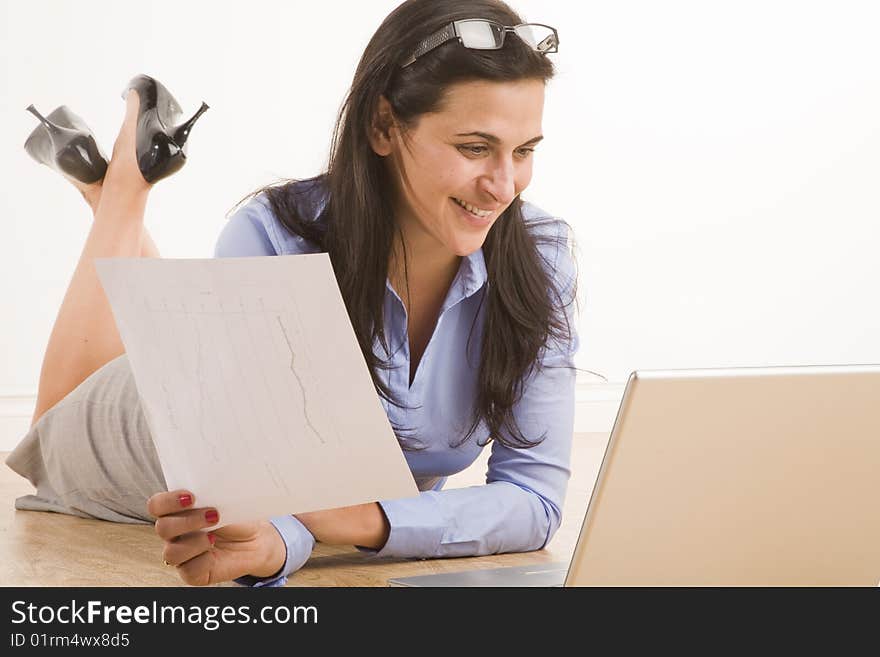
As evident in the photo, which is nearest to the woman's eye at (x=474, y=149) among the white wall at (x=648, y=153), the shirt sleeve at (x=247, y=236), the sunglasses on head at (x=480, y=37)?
the sunglasses on head at (x=480, y=37)

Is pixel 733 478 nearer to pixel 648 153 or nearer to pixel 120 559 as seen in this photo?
pixel 120 559

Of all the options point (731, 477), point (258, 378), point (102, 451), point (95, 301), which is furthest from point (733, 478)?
point (95, 301)

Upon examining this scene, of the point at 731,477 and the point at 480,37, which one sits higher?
the point at 480,37

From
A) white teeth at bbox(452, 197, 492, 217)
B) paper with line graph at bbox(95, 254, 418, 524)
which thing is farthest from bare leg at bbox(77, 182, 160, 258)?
paper with line graph at bbox(95, 254, 418, 524)

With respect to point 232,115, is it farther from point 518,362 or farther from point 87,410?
point 518,362

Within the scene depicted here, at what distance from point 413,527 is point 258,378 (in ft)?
1.61

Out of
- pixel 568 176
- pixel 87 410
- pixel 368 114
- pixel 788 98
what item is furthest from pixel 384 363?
pixel 788 98

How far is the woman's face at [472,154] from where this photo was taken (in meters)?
1.44

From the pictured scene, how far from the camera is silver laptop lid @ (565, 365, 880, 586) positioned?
0.87 meters

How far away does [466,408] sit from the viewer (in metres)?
1.67

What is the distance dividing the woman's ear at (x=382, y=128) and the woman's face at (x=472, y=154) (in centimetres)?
3

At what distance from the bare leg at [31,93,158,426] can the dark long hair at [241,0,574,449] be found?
0.65 meters

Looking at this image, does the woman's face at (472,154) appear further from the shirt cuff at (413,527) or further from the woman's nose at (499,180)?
the shirt cuff at (413,527)
